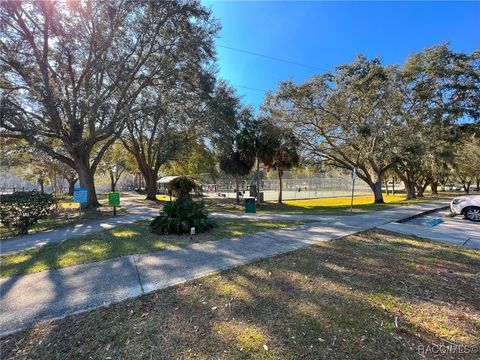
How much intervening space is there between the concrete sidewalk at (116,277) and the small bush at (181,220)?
1357mm

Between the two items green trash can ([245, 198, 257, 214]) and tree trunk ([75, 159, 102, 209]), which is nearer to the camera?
green trash can ([245, 198, 257, 214])

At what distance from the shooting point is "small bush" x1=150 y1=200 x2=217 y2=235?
7.68m

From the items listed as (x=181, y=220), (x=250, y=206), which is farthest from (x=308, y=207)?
(x=181, y=220)

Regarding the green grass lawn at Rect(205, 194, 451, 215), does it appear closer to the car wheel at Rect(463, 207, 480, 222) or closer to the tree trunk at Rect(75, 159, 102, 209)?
the car wheel at Rect(463, 207, 480, 222)

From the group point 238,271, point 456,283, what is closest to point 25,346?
point 238,271

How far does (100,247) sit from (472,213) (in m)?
13.0

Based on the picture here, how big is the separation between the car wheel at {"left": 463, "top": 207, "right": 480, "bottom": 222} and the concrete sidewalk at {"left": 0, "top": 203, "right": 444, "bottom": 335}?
7.45 metres

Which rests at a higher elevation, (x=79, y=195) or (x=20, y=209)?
(x=79, y=195)

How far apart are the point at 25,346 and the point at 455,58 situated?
79.8ft

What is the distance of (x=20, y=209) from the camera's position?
29.3 ft

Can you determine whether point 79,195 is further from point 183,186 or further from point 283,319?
point 283,319

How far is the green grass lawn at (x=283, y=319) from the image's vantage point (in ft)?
8.22

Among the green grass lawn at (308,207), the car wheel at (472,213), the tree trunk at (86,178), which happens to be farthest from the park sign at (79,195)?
the car wheel at (472,213)

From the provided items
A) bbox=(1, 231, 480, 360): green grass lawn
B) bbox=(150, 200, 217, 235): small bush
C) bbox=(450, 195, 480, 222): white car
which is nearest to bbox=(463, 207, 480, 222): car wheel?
bbox=(450, 195, 480, 222): white car
